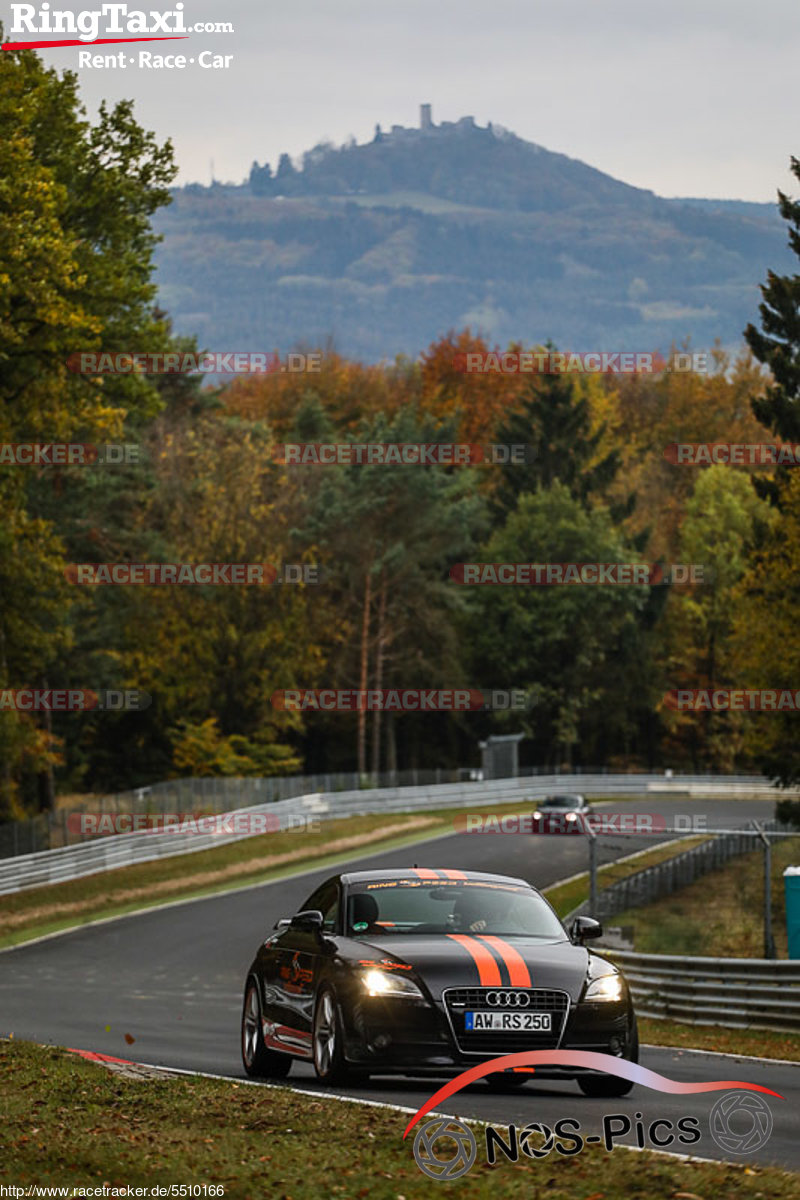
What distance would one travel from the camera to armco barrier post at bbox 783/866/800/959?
73.8 feet

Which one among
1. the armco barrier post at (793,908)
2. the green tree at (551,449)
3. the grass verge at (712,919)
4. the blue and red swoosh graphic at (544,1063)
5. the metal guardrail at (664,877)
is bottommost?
the grass verge at (712,919)

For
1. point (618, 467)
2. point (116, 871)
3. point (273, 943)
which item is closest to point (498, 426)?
point (618, 467)

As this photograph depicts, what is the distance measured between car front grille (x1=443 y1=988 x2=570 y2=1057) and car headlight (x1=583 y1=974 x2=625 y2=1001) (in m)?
0.21

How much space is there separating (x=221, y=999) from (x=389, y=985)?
1513cm

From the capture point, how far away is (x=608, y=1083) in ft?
39.2

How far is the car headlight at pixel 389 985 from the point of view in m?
11.4

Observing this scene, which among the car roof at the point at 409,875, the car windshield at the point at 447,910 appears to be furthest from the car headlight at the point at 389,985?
the car roof at the point at 409,875

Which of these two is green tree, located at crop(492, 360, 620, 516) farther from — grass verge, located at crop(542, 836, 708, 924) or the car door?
the car door

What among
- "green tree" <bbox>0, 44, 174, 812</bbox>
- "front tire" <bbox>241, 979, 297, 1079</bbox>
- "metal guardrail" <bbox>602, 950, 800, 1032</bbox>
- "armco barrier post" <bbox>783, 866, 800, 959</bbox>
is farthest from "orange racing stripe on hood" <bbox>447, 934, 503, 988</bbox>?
"green tree" <bbox>0, 44, 174, 812</bbox>

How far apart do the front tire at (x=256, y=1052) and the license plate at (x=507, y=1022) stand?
2291mm

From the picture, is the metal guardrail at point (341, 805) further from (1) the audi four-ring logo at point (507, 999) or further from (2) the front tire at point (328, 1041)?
(1) the audi four-ring logo at point (507, 999)

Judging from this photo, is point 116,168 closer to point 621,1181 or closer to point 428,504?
point 621,1181

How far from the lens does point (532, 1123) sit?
396 inches

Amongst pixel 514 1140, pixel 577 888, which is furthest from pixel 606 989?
pixel 577 888
